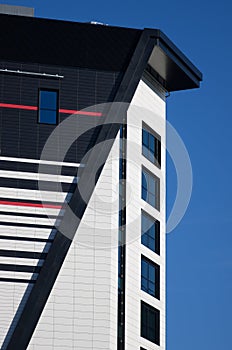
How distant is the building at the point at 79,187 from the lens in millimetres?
65188

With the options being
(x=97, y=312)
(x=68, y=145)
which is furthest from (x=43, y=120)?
(x=97, y=312)

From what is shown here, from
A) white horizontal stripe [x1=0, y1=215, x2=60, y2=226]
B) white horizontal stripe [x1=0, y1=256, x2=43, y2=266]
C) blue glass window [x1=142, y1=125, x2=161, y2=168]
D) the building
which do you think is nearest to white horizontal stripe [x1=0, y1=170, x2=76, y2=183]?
the building

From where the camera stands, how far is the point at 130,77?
69625 millimetres

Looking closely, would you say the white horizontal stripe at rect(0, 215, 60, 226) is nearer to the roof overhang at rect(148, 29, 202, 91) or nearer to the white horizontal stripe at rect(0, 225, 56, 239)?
the white horizontal stripe at rect(0, 225, 56, 239)

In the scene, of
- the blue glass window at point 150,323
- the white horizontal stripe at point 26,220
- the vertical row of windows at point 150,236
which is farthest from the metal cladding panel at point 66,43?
the blue glass window at point 150,323

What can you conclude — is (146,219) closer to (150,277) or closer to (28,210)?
(150,277)

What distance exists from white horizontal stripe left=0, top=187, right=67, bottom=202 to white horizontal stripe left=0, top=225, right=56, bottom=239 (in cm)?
167

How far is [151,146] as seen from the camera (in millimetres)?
73000

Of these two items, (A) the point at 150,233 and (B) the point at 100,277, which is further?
(A) the point at 150,233

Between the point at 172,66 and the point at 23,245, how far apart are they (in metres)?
14.8

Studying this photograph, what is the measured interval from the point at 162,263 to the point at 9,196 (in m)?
11.4

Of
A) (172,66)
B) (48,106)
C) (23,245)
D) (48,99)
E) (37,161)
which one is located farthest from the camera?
(172,66)

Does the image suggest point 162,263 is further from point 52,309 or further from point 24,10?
point 24,10

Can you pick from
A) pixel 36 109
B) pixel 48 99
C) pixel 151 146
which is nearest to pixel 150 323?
pixel 151 146
